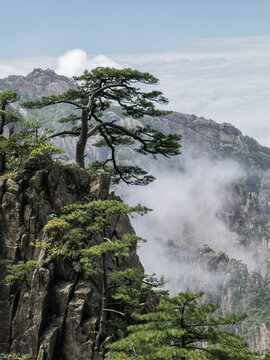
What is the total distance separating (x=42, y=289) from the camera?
24391 mm

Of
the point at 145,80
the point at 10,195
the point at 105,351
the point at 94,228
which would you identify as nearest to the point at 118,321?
the point at 105,351

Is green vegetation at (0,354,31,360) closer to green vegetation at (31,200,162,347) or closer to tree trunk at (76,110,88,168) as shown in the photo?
green vegetation at (31,200,162,347)

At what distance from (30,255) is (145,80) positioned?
13147 mm

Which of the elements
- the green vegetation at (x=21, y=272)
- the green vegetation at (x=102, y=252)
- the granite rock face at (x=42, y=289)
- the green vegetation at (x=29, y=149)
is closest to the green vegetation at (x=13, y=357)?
the granite rock face at (x=42, y=289)

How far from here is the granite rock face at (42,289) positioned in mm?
23922

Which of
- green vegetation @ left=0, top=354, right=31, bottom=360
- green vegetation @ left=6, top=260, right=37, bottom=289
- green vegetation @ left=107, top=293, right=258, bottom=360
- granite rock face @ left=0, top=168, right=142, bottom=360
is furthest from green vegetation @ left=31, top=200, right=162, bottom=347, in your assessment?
green vegetation @ left=107, top=293, right=258, bottom=360

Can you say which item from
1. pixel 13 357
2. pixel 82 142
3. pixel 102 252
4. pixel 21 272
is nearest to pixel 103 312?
pixel 102 252

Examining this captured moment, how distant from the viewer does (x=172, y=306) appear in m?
19.0

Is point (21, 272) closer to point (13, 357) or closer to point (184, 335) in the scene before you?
point (13, 357)

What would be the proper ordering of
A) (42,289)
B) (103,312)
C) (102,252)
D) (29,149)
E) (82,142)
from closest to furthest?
(102,252), (103,312), (42,289), (29,149), (82,142)

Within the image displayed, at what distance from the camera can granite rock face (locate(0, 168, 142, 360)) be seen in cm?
2392

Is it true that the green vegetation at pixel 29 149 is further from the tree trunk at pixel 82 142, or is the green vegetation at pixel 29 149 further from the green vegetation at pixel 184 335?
the green vegetation at pixel 184 335

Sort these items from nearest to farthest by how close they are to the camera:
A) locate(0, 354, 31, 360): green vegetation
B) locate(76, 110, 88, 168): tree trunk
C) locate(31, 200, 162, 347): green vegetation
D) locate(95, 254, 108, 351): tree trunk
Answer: locate(0, 354, 31, 360): green vegetation < locate(95, 254, 108, 351): tree trunk < locate(31, 200, 162, 347): green vegetation < locate(76, 110, 88, 168): tree trunk

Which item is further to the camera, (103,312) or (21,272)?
(21,272)
